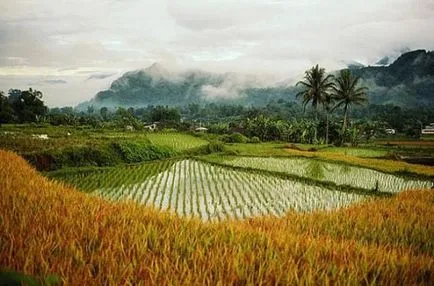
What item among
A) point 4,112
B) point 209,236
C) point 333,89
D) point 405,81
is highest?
point 405,81

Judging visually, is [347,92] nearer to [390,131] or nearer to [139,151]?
[390,131]

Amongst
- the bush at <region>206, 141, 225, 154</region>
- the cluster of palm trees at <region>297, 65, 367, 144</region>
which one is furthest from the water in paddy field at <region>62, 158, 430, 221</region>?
the cluster of palm trees at <region>297, 65, 367, 144</region>

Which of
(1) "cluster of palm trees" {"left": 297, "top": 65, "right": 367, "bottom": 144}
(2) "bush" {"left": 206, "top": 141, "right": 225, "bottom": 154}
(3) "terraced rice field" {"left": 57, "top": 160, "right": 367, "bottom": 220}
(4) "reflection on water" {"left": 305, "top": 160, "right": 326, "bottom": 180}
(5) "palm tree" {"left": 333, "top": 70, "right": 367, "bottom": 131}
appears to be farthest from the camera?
(1) "cluster of palm trees" {"left": 297, "top": 65, "right": 367, "bottom": 144}

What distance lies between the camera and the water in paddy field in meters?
9.83

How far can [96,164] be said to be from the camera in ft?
56.9

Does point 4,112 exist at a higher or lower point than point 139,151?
higher

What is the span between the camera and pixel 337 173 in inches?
648

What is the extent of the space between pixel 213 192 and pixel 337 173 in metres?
6.78

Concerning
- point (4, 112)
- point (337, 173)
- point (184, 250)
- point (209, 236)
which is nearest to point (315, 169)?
point (337, 173)

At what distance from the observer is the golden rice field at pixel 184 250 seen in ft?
6.77

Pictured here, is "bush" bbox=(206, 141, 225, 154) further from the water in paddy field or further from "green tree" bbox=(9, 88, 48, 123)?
"green tree" bbox=(9, 88, 48, 123)

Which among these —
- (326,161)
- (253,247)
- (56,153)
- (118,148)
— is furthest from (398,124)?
(253,247)

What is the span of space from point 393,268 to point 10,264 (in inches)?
88.6

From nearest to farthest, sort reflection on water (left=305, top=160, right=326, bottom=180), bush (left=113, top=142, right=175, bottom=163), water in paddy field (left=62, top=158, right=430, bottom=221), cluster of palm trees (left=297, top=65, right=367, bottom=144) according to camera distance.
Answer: water in paddy field (left=62, top=158, right=430, bottom=221) < reflection on water (left=305, top=160, right=326, bottom=180) < bush (left=113, top=142, right=175, bottom=163) < cluster of palm trees (left=297, top=65, right=367, bottom=144)
